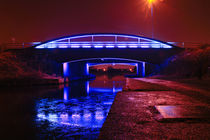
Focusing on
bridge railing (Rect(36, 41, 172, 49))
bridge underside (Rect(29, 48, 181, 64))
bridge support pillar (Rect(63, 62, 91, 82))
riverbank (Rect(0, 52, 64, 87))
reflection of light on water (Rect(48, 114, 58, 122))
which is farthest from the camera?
bridge support pillar (Rect(63, 62, 91, 82))

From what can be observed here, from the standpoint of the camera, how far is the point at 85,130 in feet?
22.6

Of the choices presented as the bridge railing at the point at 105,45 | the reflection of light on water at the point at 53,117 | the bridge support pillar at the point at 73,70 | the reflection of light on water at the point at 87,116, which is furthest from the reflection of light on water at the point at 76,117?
the bridge railing at the point at 105,45

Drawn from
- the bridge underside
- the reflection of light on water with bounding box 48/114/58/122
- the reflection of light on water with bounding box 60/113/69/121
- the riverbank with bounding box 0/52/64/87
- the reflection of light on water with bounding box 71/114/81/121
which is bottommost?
the reflection of light on water with bounding box 48/114/58/122

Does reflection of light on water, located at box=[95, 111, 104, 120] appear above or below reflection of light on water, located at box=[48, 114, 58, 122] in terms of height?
above

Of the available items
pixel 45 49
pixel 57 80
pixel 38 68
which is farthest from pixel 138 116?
pixel 45 49

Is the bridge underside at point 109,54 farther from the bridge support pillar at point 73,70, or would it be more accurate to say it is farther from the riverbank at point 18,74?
the riverbank at point 18,74

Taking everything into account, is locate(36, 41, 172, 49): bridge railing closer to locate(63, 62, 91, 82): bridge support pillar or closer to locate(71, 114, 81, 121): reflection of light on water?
locate(63, 62, 91, 82): bridge support pillar

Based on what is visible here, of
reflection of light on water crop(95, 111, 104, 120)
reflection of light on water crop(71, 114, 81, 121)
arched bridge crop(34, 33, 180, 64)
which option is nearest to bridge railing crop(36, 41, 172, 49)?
arched bridge crop(34, 33, 180, 64)

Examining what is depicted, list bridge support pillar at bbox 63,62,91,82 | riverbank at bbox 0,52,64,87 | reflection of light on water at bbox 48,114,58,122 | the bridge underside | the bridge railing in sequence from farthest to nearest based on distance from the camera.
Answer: bridge support pillar at bbox 63,62,91,82 → the bridge railing → the bridge underside → riverbank at bbox 0,52,64,87 → reflection of light on water at bbox 48,114,58,122

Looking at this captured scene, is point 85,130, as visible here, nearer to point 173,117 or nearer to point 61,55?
point 173,117

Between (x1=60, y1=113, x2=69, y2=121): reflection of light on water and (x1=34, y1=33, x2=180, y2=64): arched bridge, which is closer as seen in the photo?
(x1=60, y1=113, x2=69, y2=121): reflection of light on water

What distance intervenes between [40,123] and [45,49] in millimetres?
34505

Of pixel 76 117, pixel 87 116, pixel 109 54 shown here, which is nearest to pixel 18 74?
pixel 109 54

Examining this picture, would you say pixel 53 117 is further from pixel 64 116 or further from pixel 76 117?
pixel 76 117
